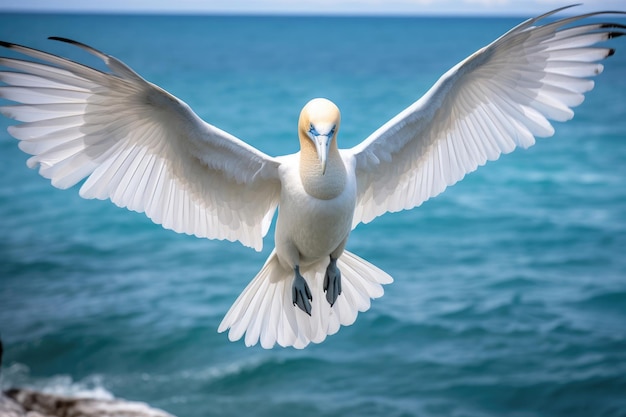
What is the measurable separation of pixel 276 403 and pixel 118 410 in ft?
15.4

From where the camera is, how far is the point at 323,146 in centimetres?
375

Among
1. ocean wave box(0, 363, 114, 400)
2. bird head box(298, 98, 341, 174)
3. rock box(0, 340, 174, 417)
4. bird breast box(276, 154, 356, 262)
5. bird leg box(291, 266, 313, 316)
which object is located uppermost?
ocean wave box(0, 363, 114, 400)

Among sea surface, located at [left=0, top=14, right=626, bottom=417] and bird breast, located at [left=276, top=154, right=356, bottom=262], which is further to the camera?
sea surface, located at [left=0, top=14, right=626, bottom=417]

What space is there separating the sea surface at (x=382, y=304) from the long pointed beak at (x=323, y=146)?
6498 millimetres

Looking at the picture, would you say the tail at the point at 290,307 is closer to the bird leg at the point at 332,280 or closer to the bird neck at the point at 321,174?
the bird leg at the point at 332,280

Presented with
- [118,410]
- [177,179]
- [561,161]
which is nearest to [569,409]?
[118,410]

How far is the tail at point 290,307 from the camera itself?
16.1ft

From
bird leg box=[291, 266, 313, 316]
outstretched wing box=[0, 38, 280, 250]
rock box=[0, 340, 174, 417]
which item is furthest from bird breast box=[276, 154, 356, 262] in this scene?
rock box=[0, 340, 174, 417]

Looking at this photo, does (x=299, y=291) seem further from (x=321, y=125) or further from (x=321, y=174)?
(x=321, y=125)

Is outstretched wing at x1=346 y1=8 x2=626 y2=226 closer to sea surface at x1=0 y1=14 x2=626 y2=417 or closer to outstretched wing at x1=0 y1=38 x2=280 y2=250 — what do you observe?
outstretched wing at x1=0 y1=38 x2=280 y2=250

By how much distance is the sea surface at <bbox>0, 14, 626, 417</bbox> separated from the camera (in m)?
10.3

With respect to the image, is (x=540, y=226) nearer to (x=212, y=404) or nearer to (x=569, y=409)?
(x=569, y=409)

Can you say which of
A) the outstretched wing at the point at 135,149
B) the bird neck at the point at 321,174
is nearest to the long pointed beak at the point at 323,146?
the bird neck at the point at 321,174

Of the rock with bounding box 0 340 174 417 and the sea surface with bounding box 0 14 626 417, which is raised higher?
the sea surface with bounding box 0 14 626 417
